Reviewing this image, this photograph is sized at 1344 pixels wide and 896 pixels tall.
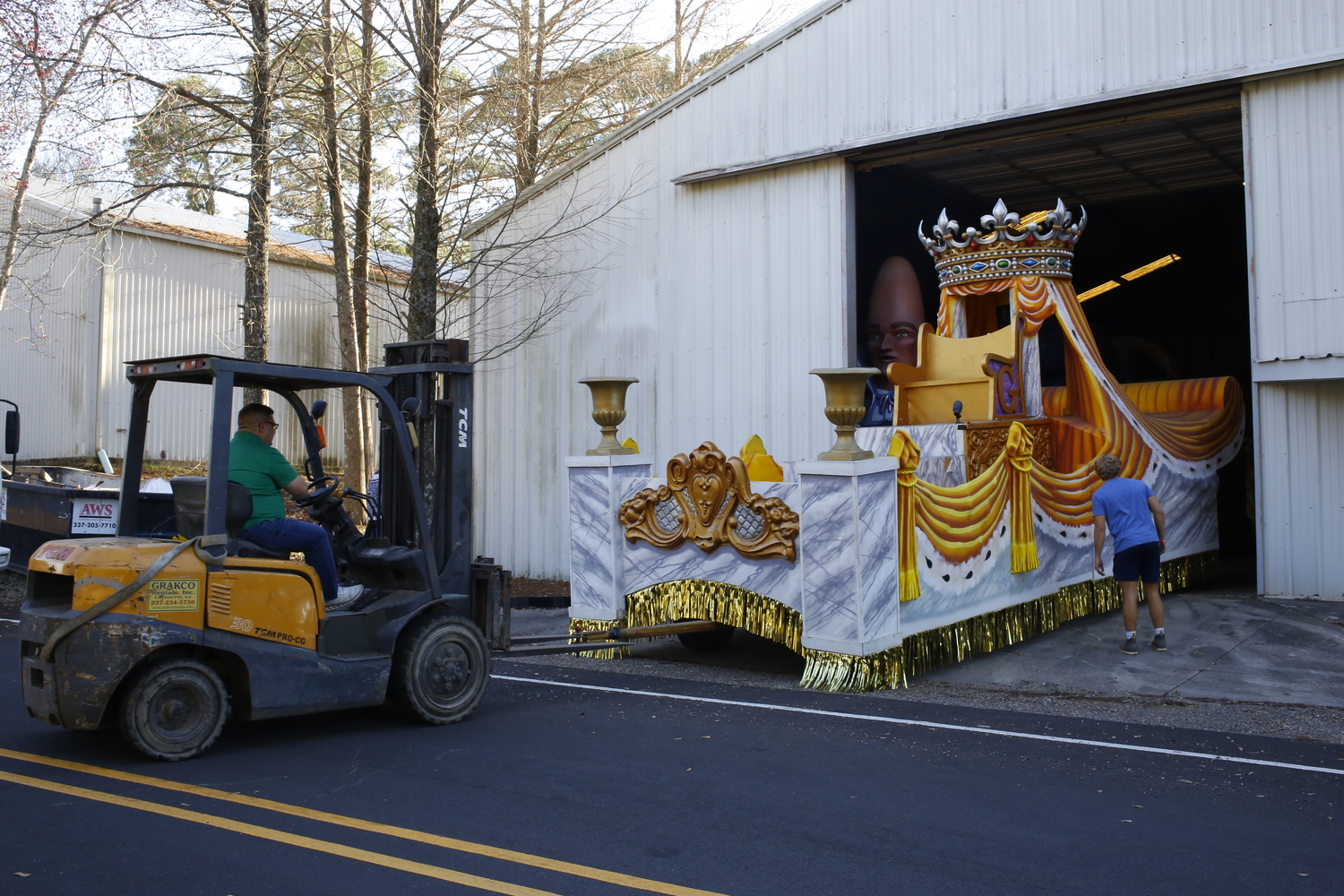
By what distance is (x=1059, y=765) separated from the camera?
20.0 feet

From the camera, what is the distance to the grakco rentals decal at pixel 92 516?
12.2m

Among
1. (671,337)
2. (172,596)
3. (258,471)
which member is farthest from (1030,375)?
(172,596)

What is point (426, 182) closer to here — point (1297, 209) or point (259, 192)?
point (259, 192)

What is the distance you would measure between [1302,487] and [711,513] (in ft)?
20.5

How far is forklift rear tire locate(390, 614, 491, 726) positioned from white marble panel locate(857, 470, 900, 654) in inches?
114

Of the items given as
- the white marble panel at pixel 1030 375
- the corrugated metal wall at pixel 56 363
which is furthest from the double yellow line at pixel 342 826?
the corrugated metal wall at pixel 56 363

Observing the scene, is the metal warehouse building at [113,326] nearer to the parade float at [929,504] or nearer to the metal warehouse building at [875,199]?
the metal warehouse building at [875,199]

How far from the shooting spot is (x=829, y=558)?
829 centimetres

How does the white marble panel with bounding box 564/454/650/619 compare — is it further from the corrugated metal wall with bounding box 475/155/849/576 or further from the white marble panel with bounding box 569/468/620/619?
the corrugated metal wall with bounding box 475/155/849/576

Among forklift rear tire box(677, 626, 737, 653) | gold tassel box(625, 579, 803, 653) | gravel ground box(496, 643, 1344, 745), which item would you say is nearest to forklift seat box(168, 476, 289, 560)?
gravel ground box(496, 643, 1344, 745)

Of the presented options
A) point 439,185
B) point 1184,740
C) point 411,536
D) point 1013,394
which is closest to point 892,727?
point 1184,740

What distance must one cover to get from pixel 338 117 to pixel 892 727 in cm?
1082

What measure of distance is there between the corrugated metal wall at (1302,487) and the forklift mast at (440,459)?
323 inches

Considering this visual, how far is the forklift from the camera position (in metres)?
5.88
